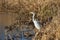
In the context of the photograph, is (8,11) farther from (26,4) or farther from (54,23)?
(54,23)

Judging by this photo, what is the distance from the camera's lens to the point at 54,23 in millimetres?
2785

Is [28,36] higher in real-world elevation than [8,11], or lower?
lower

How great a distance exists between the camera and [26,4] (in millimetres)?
3541

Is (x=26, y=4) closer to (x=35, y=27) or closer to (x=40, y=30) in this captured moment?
(x=35, y=27)

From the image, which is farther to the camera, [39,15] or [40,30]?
[39,15]

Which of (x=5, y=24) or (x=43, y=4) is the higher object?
(x=43, y=4)

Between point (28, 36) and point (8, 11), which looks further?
point (8, 11)

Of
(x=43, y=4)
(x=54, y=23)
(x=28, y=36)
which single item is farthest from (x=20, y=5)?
(x=54, y=23)

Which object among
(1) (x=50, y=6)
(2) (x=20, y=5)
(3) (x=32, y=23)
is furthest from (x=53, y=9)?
(2) (x=20, y=5)

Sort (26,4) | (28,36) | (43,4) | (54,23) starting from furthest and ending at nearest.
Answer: (26,4)
(43,4)
(28,36)
(54,23)

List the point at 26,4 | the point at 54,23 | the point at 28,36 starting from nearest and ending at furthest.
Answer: the point at 54,23 < the point at 28,36 < the point at 26,4

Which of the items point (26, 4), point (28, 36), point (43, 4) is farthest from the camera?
point (26, 4)

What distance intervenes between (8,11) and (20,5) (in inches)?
9.0

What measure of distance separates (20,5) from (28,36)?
70 centimetres
